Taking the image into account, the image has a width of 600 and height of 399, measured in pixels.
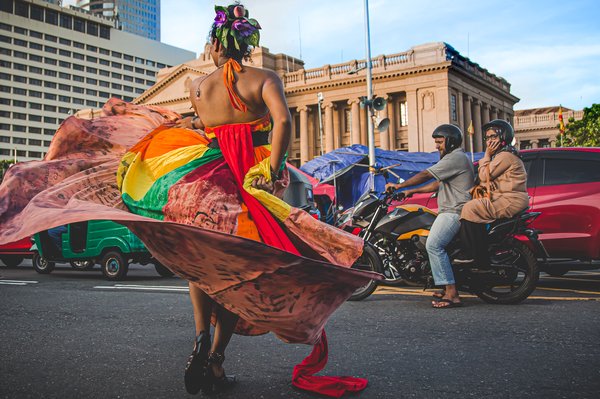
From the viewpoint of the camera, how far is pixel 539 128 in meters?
68.2

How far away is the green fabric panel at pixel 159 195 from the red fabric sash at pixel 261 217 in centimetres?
15

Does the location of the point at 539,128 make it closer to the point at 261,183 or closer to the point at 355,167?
the point at 355,167

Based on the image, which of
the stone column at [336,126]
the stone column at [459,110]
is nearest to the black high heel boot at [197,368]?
the stone column at [459,110]

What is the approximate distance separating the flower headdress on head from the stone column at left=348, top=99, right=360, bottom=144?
53630mm

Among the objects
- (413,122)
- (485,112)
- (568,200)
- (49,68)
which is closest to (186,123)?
(568,200)

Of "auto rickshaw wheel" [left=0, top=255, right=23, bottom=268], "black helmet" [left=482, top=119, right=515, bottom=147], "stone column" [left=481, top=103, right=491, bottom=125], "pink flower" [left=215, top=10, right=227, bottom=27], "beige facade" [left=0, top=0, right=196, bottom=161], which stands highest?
"beige facade" [left=0, top=0, right=196, bottom=161]

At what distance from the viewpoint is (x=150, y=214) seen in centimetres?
268

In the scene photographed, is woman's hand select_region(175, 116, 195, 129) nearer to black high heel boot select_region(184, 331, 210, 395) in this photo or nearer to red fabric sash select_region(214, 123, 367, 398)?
red fabric sash select_region(214, 123, 367, 398)

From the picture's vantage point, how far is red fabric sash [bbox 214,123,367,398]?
102 inches

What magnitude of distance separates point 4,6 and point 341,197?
107 meters

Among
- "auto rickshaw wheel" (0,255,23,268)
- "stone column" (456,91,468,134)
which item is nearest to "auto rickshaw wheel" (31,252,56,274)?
"auto rickshaw wheel" (0,255,23,268)

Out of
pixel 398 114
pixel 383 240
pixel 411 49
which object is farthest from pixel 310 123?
pixel 383 240

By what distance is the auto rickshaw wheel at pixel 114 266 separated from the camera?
977 centimetres

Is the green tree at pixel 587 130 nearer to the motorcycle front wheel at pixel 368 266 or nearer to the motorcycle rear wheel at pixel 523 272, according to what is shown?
the motorcycle rear wheel at pixel 523 272
